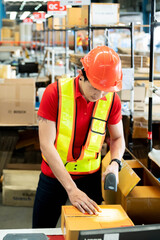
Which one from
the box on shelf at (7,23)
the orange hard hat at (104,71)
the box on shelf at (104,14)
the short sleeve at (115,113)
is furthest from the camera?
the box on shelf at (7,23)

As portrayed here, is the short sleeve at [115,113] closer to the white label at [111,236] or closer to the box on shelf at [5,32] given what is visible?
the white label at [111,236]

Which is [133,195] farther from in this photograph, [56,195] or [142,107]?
[142,107]

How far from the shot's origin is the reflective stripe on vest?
2002 millimetres

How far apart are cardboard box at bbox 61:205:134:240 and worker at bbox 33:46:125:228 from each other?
5 centimetres

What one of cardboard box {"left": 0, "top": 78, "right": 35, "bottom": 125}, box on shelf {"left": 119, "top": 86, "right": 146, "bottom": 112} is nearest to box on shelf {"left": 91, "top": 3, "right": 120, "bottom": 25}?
box on shelf {"left": 119, "top": 86, "right": 146, "bottom": 112}

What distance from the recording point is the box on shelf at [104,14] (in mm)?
4172

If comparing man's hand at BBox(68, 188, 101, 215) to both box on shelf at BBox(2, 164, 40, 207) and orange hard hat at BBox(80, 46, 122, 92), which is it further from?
box on shelf at BBox(2, 164, 40, 207)

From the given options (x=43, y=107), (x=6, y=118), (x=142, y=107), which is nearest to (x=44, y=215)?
(x=43, y=107)

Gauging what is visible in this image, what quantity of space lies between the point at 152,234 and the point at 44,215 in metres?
1.18

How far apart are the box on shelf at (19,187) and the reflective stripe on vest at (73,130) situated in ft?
6.38

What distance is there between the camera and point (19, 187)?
4.02 m

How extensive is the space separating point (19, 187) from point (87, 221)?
258 cm

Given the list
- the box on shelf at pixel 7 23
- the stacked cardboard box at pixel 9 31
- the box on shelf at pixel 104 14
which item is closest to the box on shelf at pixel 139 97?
the box on shelf at pixel 104 14

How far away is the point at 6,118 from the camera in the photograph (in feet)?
13.1
